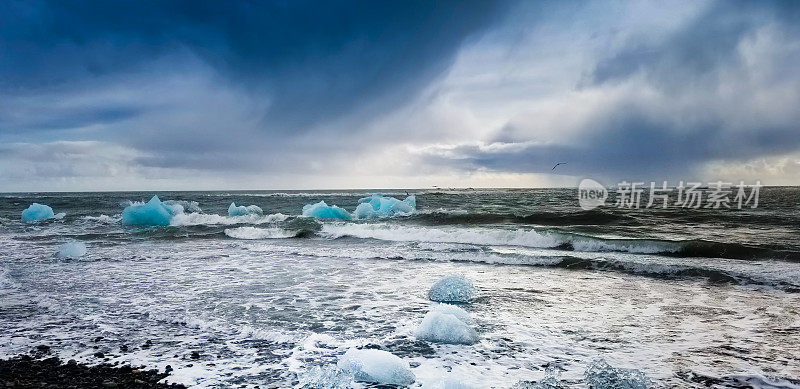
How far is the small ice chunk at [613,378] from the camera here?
154 inches

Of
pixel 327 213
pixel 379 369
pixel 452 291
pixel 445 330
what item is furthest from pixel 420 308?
pixel 327 213

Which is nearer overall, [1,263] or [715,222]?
[1,263]

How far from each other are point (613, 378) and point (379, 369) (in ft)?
6.65

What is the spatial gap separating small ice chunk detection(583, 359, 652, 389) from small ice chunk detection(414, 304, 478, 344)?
4.48 ft

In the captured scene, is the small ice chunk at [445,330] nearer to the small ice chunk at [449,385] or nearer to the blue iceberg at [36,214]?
the small ice chunk at [449,385]

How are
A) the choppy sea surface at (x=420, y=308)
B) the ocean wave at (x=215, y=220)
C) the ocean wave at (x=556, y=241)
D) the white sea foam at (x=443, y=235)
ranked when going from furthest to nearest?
the ocean wave at (x=215, y=220)
the white sea foam at (x=443, y=235)
the ocean wave at (x=556, y=241)
the choppy sea surface at (x=420, y=308)

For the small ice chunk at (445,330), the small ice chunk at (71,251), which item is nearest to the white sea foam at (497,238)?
the small ice chunk at (71,251)

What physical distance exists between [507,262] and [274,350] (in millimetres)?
7791

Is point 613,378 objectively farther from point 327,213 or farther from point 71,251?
point 327,213

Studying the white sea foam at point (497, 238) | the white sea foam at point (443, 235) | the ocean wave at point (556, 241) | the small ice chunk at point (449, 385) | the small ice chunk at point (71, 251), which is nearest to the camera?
the small ice chunk at point (449, 385)

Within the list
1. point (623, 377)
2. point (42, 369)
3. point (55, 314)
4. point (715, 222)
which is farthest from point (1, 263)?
point (715, 222)

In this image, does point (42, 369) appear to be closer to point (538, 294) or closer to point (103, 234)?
point (538, 294)

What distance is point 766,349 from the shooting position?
194 inches

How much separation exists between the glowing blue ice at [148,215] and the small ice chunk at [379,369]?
22.4 metres
